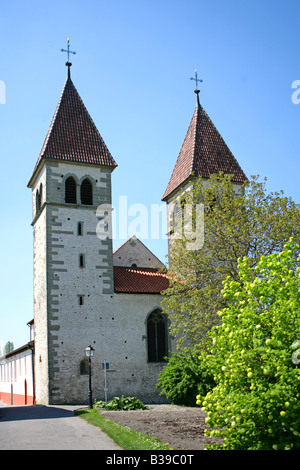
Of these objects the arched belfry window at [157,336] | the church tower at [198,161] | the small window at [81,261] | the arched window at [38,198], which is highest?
the church tower at [198,161]

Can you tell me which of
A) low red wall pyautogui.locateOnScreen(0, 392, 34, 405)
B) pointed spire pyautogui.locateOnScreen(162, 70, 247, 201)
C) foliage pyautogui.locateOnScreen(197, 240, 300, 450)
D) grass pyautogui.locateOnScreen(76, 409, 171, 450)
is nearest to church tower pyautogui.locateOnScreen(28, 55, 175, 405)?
low red wall pyautogui.locateOnScreen(0, 392, 34, 405)

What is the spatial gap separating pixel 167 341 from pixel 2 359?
22853mm

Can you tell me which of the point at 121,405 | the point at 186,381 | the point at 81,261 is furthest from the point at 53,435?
the point at 81,261

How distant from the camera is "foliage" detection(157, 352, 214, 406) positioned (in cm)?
2138

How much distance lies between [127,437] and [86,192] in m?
18.1

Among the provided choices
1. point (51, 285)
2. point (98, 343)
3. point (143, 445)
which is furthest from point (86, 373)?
point (143, 445)

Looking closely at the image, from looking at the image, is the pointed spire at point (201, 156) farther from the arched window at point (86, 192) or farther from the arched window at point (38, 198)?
the arched window at point (38, 198)

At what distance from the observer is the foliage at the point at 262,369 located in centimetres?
851

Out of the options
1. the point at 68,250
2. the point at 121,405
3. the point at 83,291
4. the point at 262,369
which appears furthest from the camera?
the point at 68,250

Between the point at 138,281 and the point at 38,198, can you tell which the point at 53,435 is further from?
the point at 38,198

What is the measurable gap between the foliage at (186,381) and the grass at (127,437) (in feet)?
21.6

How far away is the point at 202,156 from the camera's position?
3095 cm

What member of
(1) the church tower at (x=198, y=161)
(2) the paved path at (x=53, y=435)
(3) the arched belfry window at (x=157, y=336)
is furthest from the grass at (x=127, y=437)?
(1) the church tower at (x=198, y=161)

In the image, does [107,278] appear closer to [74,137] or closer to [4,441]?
[74,137]
